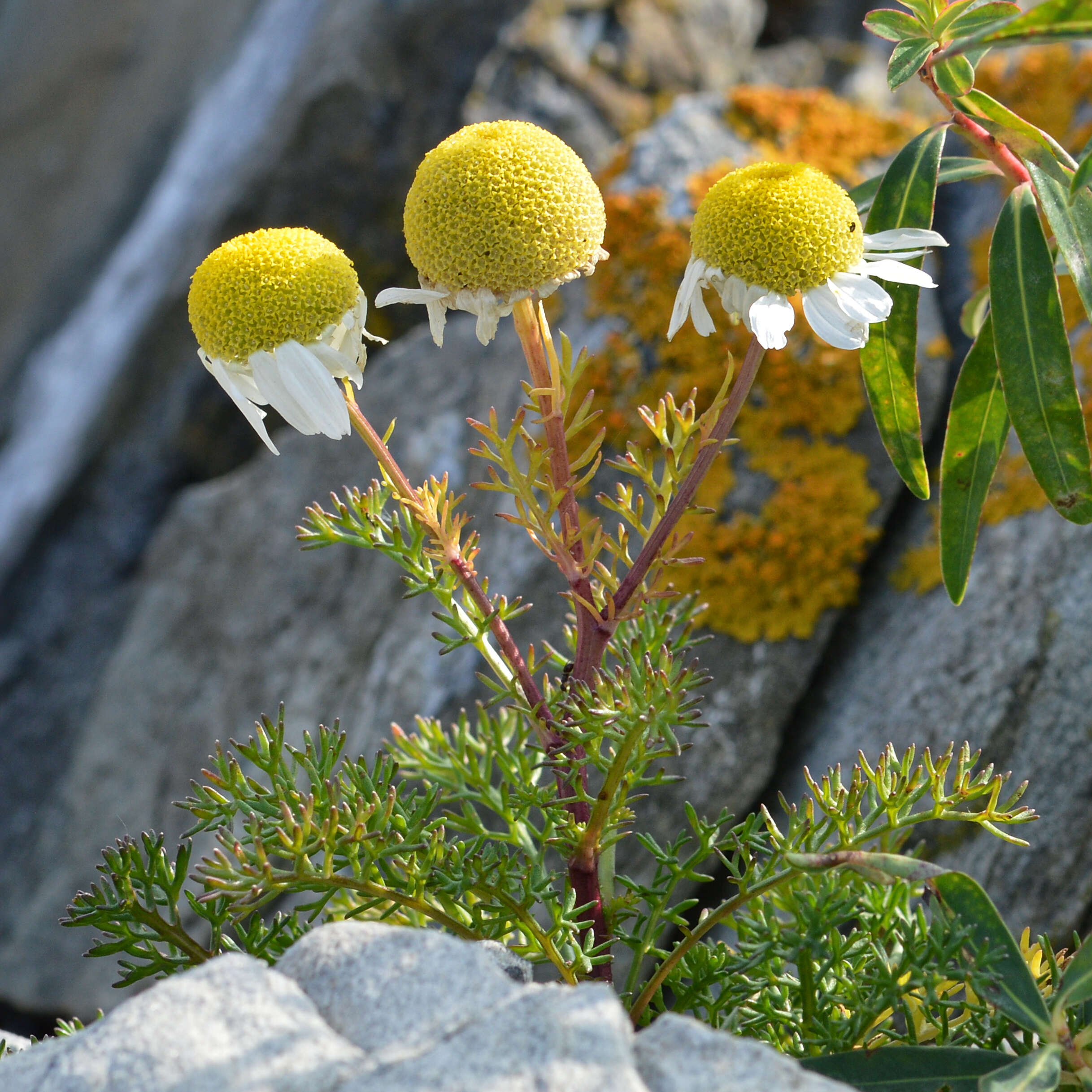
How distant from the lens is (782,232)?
1241 millimetres

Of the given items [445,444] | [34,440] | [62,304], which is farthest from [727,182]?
[62,304]

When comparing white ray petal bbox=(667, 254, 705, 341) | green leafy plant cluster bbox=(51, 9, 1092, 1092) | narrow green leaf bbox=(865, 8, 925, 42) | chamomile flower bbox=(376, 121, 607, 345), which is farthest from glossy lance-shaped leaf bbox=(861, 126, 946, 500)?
chamomile flower bbox=(376, 121, 607, 345)

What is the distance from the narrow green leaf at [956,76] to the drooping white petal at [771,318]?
0.52 metres

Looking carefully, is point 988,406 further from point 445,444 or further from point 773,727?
point 445,444

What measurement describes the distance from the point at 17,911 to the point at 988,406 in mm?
3661

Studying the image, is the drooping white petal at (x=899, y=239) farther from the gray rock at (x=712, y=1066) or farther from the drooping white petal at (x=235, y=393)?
the gray rock at (x=712, y=1066)

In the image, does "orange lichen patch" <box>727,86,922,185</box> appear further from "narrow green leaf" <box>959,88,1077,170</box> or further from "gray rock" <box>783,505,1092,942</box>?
"narrow green leaf" <box>959,88,1077,170</box>

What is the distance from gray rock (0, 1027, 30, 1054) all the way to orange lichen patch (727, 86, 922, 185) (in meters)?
3.00

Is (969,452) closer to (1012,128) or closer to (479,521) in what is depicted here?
(1012,128)

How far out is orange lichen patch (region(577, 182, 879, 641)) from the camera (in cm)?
265

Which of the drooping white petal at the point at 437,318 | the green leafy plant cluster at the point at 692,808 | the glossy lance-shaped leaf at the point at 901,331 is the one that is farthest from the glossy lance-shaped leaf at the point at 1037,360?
the drooping white petal at the point at 437,318

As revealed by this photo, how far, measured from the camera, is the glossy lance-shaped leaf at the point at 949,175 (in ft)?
5.73

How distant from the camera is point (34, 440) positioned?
5.70m

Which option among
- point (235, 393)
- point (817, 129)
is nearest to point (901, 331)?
point (235, 393)
